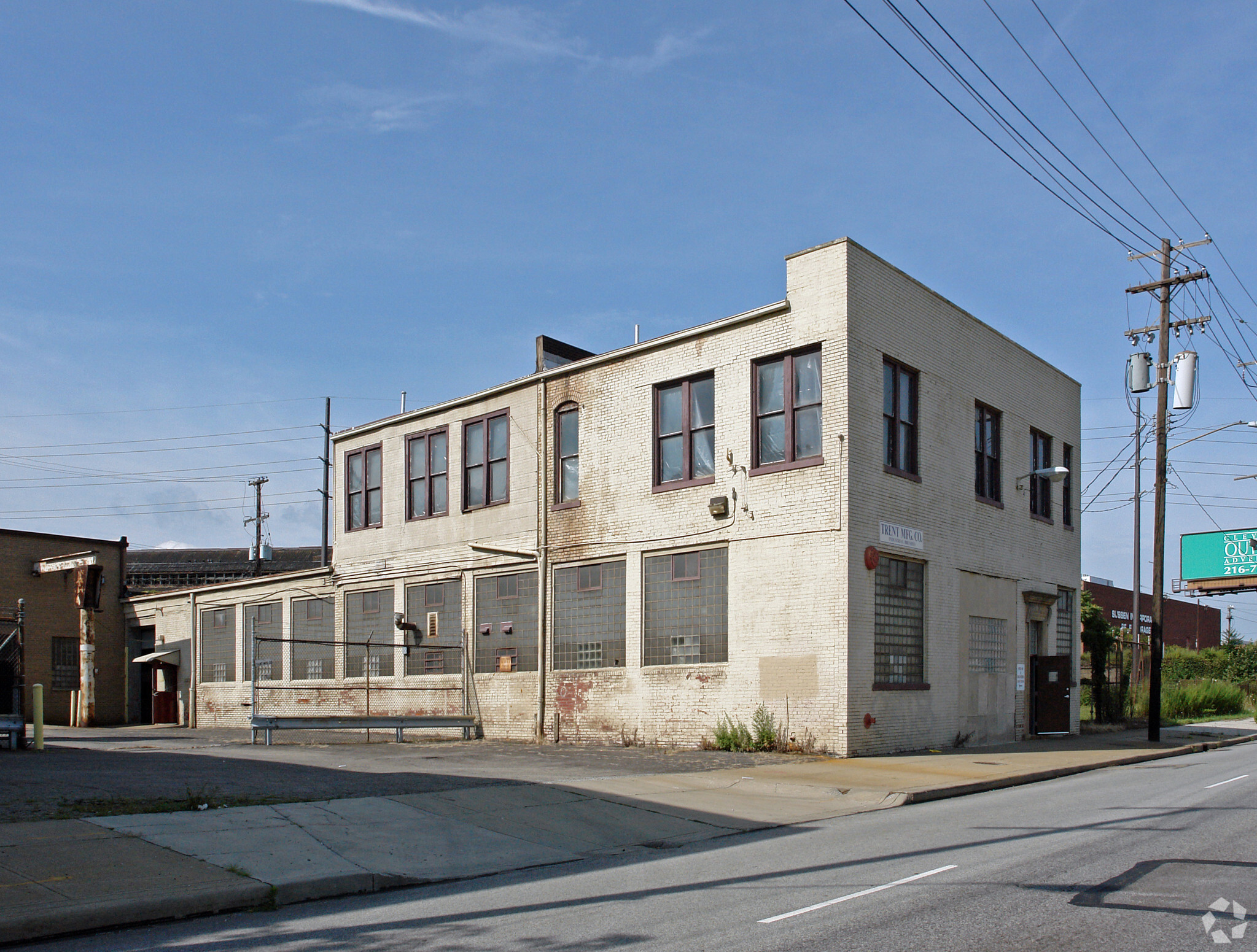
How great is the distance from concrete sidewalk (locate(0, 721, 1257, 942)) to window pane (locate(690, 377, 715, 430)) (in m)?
7.56

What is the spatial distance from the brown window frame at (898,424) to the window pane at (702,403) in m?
3.43

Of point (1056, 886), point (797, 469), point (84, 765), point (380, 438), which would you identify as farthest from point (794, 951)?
point (380, 438)

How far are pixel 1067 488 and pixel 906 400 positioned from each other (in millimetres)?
8792

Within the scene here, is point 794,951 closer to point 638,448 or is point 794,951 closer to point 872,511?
point 872,511

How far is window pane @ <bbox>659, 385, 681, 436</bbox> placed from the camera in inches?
933

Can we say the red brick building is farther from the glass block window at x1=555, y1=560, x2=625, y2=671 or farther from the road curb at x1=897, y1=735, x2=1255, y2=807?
the glass block window at x1=555, y1=560, x2=625, y2=671

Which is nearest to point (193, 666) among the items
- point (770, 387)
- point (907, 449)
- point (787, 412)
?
point (770, 387)

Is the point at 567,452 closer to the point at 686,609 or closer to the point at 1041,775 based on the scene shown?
the point at 686,609

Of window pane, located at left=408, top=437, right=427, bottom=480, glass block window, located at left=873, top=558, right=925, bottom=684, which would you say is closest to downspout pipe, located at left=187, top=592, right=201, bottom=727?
window pane, located at left=408, top=437, right=427, bottom=480

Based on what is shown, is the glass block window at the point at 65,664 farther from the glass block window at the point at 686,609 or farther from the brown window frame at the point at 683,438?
the brown window frame at the point at 683,438

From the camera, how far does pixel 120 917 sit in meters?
8.25

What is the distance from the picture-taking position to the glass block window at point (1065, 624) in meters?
28.5

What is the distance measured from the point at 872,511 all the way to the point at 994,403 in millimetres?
6368

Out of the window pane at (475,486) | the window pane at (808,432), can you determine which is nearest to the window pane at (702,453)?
the window pane at (808,432)
